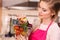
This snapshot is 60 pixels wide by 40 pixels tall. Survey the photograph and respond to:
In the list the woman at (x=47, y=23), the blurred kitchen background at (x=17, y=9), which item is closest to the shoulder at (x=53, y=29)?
the woman at (x=47, y=23)

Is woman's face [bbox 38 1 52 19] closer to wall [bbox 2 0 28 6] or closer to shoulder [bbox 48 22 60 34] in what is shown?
shoulder [bbox 48 22 60 34]

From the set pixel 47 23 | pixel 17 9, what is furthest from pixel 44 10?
pixel 17 9

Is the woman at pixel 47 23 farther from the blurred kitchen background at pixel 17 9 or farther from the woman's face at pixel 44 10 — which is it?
the blurred kitchen background at pixel 17 9

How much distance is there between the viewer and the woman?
89 centimetres

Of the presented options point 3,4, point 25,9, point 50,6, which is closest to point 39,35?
point 50,6

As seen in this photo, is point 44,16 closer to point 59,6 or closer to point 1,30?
point 59,6

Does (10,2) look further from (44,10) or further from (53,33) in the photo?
(53,33)

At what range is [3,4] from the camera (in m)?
1.30

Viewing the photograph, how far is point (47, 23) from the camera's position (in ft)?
3.12

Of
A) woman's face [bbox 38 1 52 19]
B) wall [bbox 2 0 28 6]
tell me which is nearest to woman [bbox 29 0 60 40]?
woman's face [bbox 38 1 52 19]

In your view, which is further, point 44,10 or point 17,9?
point 17,9

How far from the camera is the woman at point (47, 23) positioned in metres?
0.89

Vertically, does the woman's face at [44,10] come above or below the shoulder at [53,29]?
above

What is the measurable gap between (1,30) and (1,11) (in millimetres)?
143
